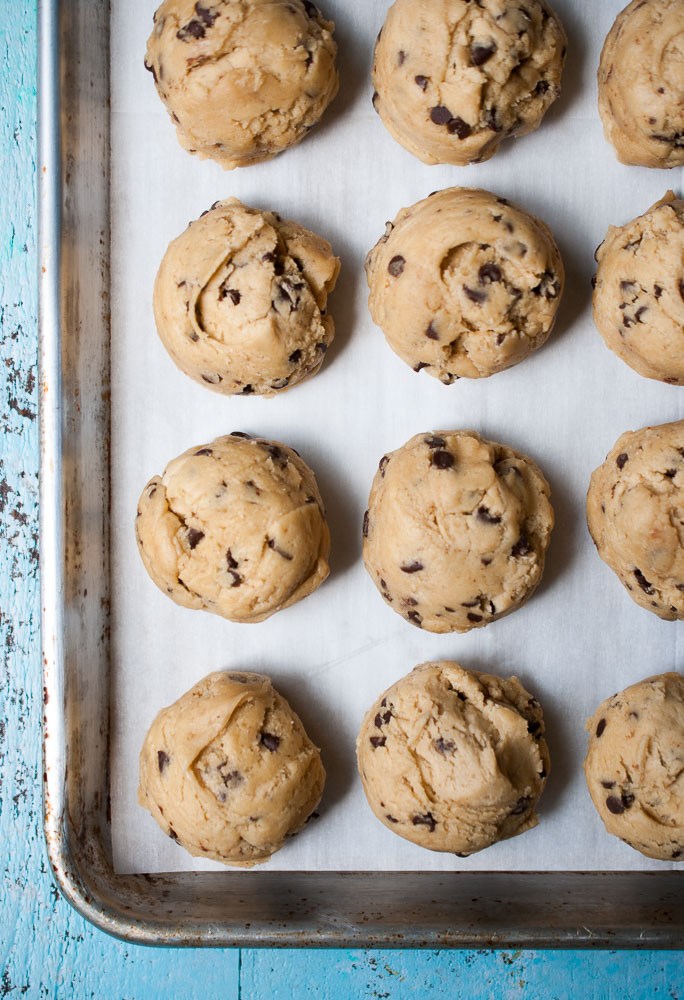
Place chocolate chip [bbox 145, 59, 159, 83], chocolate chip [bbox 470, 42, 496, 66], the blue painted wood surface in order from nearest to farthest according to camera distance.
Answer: chocolate chip [bbox 470, 42, 496, 66]
chocolate chip [bbox 145, 59, 159, 83]
the blue painted wood surface

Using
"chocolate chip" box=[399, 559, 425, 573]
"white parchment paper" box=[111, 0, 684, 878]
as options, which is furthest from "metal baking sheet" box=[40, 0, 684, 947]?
"chocolate chip" box=[399, 559, 425, 573]

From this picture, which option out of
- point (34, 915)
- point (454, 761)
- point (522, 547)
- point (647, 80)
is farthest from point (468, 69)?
point (34, 915)

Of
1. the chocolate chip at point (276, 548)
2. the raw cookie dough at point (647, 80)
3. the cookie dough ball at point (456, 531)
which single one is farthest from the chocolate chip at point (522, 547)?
the raw cookie dough at point (647, 80)

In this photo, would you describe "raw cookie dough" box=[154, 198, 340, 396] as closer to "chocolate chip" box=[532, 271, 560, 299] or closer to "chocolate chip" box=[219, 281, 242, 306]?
"chocolate chip" box=[219, 281, 242, 306]

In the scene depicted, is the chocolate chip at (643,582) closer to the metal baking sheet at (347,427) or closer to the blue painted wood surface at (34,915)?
the metal baking sheet at (347,427)

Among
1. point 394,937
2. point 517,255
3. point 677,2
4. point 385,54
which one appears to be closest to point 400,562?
point 517,255

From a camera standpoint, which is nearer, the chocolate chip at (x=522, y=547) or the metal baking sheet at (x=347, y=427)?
the chocolate chip at (x=522, y=547)
